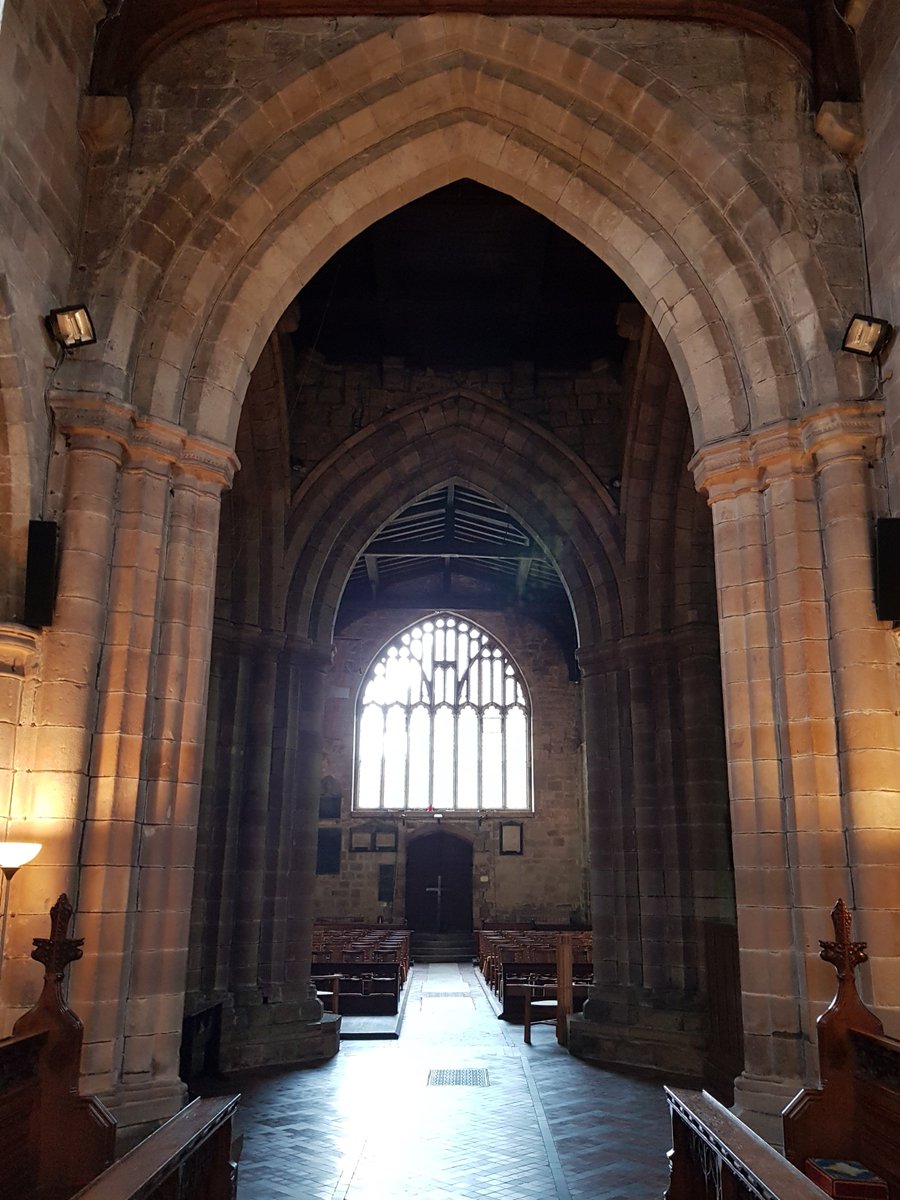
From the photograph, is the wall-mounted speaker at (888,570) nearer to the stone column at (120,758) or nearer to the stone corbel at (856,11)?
the stone corbel at (856,11)

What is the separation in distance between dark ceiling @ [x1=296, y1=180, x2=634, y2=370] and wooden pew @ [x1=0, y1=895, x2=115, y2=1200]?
8.14 m

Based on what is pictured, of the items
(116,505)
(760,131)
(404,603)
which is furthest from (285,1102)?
(404,603)

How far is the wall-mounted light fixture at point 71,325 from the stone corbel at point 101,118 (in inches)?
57.5

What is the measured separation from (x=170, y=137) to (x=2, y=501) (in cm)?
285

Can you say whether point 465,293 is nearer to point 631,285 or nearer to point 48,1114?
point 631,285

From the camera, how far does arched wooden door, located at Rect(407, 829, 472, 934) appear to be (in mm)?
21781

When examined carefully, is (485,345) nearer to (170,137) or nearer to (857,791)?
(170,137)

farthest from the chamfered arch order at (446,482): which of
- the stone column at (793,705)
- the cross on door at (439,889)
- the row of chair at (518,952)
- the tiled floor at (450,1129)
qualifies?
the cross on door at (439,889)

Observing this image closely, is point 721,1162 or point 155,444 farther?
point 155,444

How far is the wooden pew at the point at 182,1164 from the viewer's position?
2.74m

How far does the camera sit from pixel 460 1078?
8148 millimetres

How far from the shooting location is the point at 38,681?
5309 mm

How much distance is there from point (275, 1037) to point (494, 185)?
25.5ft

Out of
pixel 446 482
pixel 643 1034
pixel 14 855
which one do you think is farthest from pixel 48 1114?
pixel 446 482
